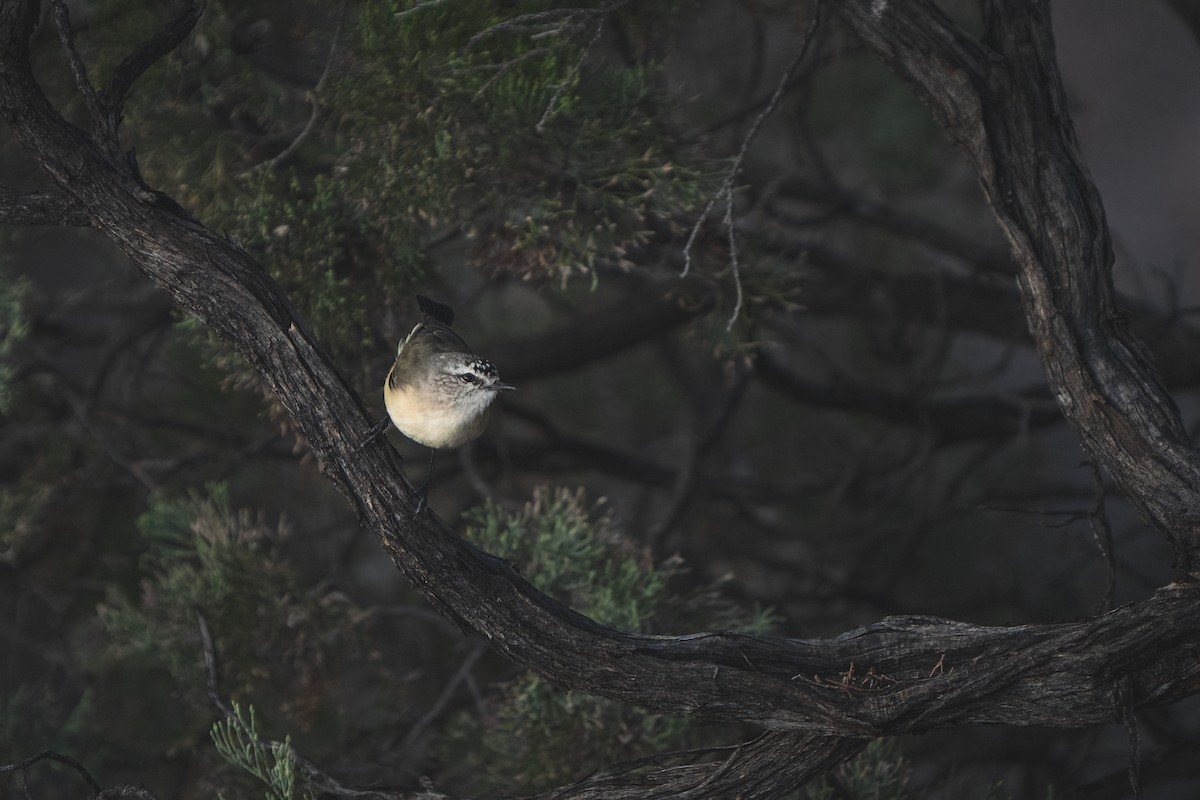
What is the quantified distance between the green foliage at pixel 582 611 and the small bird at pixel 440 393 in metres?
0.64

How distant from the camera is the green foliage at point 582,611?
10.2 feet

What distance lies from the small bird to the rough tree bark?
32 cm

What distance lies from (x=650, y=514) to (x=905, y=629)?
511 cm

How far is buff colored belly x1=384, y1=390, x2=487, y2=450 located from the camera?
2561mm

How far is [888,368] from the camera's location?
695 cm

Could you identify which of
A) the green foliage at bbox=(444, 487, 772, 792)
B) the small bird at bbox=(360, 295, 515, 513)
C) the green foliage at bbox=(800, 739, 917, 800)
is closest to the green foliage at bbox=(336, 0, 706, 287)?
the small bird at bbox=(360, 295, 515, 513)

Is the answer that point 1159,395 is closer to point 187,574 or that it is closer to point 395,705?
point 187,574

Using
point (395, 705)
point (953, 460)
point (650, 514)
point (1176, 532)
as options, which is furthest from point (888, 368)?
point (1176, 532)

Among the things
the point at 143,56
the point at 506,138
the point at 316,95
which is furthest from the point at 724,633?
the point at 316,95

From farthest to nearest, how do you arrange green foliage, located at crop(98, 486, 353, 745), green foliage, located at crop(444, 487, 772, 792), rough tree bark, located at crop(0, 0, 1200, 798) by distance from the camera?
green foliage, located at crop(98, 486, 353, 745) → green foliage, located at crop(444, 487, 772, 792) → rough tree bark, located at crop(0, 0, 1200, 798)

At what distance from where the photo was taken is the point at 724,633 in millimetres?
2215

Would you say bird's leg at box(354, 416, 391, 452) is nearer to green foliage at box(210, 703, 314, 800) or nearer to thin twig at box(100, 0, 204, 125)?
green foliage at box(210, 703, 314, 800)

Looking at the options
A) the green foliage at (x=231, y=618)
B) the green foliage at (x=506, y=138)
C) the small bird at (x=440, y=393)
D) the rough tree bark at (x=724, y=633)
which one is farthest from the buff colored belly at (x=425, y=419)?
the green foliage at (x=231, y=618)

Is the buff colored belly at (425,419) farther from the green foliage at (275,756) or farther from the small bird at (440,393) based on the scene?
the green foliage at (275,756)
